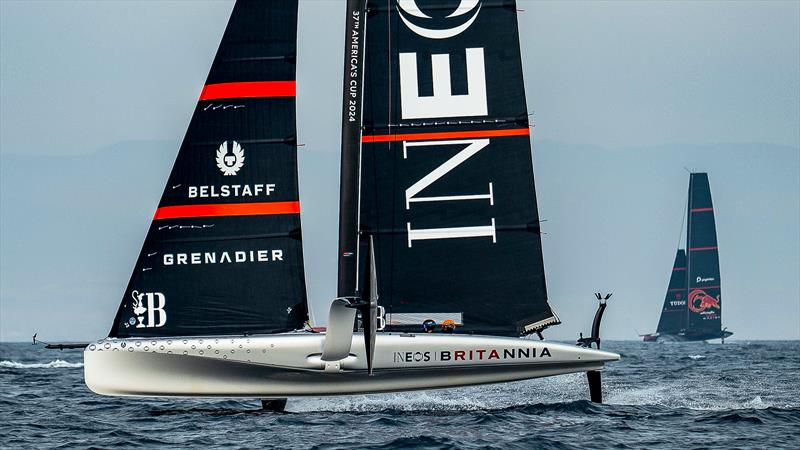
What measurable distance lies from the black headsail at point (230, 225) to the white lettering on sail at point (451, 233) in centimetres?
208

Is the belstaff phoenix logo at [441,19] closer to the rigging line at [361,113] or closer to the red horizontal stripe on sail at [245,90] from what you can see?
the rigging line at [361,113]

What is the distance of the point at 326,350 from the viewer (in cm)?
2048

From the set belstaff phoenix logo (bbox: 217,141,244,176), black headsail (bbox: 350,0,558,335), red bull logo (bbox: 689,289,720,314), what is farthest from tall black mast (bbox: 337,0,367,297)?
red bull logo (bbox: 689,289,720,314)

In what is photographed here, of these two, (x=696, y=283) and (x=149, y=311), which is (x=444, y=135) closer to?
(x=149, y=311)

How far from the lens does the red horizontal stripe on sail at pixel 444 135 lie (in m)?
22.1

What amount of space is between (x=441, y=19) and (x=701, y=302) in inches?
3456

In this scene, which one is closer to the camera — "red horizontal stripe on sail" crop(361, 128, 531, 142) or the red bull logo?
"red horizontal stripe on sail" crop(361, 128, 531, 142)

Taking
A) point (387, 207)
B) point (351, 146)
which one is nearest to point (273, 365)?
point (387, 207)

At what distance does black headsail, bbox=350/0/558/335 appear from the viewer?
22.0 m

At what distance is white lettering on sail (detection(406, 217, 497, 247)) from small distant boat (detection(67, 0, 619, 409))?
26 millimetres

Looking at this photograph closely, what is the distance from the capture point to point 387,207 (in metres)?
22.0

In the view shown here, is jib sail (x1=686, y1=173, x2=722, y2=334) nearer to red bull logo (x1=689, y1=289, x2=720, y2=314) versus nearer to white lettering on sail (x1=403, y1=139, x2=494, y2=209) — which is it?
red bull logo (x1=689, y1=289, x2=720, y2=314)

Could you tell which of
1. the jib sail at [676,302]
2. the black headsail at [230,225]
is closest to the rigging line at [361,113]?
the black headsail at [230,225]

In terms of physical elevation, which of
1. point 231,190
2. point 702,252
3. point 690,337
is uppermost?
point 702,252
